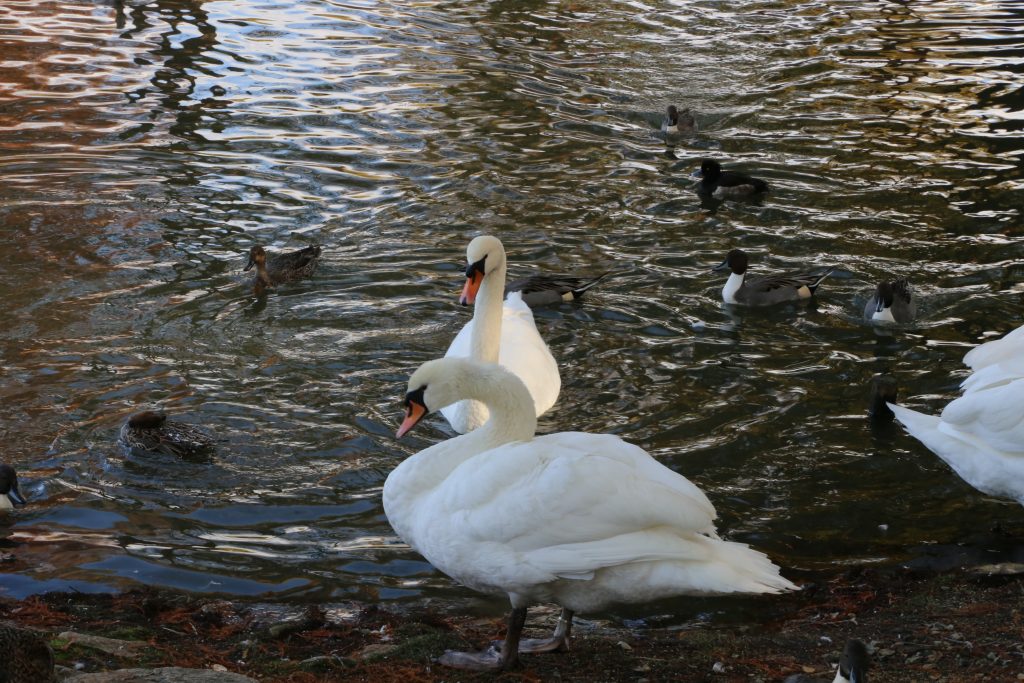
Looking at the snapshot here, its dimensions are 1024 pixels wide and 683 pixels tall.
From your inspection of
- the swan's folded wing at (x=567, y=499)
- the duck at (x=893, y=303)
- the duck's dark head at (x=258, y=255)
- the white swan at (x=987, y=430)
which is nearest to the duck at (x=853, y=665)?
the swan's folded wing at (x=567, y=499)

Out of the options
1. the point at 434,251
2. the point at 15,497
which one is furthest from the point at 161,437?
the point at 434,251

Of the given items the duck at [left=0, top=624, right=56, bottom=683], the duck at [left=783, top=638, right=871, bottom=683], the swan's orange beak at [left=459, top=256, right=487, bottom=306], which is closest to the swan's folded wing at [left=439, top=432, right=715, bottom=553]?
the duck at [left=783, top=638, right=871, bottom=683]

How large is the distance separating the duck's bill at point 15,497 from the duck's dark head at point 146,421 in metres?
0.93

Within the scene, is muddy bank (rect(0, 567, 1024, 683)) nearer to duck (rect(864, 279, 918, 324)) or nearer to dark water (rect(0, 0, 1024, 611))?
dark water (rect(0, 0, 1024, 611))

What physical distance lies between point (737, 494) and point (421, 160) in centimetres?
817

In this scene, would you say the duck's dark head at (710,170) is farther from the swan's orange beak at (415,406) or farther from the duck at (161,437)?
the swan's orange beak at (415,406)

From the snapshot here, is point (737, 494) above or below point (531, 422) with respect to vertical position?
below

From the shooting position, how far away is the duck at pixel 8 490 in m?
7.66

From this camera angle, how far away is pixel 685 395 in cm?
958

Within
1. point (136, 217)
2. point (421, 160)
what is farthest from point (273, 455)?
point (421, 160)

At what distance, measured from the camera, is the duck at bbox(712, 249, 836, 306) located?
11398 millimetres

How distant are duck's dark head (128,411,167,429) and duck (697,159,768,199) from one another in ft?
24.9

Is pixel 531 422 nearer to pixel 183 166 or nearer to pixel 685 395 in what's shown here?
pixel 685 395

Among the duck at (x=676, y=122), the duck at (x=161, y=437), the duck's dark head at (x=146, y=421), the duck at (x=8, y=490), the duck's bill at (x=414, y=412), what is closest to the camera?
the duck's bill at (x=414, y=412)
